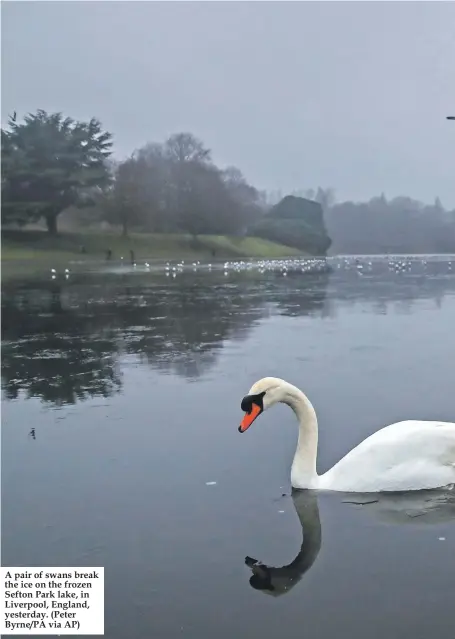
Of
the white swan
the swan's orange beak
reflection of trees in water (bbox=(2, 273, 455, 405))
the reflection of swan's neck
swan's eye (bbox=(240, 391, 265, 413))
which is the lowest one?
the reflection of swan's neck

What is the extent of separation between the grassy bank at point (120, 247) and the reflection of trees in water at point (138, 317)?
59.0ft

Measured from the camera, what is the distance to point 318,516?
16.3ft

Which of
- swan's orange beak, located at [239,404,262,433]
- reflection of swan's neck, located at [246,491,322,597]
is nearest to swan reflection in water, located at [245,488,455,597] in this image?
reflection of swan's neck, located at [246,491,322,597]

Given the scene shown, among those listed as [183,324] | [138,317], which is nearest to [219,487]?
[183,324]

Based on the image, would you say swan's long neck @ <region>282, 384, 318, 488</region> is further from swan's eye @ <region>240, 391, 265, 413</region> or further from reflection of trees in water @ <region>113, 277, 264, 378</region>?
reflection of trees in water @ <region>113, 277, 264, 378</region>

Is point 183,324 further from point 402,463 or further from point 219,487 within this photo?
point 402,463

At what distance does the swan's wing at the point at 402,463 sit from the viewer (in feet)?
17.4

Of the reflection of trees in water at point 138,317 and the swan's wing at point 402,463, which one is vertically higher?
the swan's wing at point 402,463

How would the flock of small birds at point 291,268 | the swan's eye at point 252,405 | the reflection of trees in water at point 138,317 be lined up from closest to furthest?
the swan's eye at point 252,405, the reflection of trees in water at point 138,317, the flock of small birds at point 291,268

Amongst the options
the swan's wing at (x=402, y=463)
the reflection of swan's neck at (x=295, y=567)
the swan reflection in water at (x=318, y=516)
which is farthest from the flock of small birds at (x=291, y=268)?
the reflection of swan's neck at (x=295, y=567)

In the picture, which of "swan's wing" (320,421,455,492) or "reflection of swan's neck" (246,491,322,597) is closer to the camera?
"reflection of swan's neck" (246,491,322,597)

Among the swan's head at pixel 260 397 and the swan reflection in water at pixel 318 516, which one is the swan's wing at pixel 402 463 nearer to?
the swan reflection in water at pixel 318 516

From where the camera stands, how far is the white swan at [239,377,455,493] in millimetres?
5297

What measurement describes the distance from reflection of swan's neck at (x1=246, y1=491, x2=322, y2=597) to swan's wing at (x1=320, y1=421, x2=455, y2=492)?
43 centimetres
